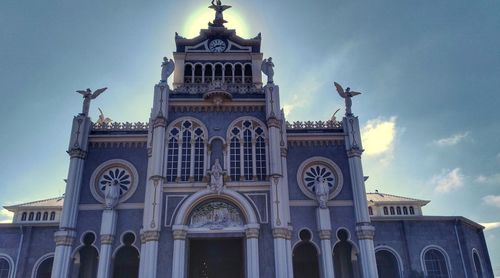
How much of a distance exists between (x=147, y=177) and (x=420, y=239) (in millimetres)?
25955

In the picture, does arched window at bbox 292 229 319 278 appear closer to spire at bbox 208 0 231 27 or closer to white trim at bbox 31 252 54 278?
white trim at bbox 31 252 54 278

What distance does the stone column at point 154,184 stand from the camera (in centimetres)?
2778

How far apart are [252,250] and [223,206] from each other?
4253mm

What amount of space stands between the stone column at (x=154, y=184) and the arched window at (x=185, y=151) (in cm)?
88

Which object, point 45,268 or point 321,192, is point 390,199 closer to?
point 321,192

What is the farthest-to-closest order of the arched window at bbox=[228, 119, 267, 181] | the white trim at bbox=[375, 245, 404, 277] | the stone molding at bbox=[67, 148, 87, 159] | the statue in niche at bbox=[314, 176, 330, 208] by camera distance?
1. the white trim at bbox=[375, 245, 404, 277]
2. the stone molding at bbox=[67, 148, 87, 159]
3. the arched window at bbox=[228, 119, 267, 181]
4. the statue in niche at bbox=[314, 176, 330, 208]

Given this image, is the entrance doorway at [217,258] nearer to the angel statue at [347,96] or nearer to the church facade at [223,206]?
the church facade at [223,206]

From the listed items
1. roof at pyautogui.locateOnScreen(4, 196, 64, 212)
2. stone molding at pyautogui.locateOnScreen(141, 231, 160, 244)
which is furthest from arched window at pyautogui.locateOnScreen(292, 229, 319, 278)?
roof at pyautogui.locateOnScreen(4, 196, 64, 212)

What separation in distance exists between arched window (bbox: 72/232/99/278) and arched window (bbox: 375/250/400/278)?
83.9ft

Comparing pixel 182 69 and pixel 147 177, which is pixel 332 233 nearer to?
pixel 147 177

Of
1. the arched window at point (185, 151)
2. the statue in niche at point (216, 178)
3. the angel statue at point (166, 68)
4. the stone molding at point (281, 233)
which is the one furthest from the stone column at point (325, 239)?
the angel statue at point (166, 68)

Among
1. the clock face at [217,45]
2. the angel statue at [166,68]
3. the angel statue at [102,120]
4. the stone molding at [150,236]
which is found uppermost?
the clock face at [217,45]

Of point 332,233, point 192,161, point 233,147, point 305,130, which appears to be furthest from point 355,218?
point 192,161

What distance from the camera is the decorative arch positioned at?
2934 cm
